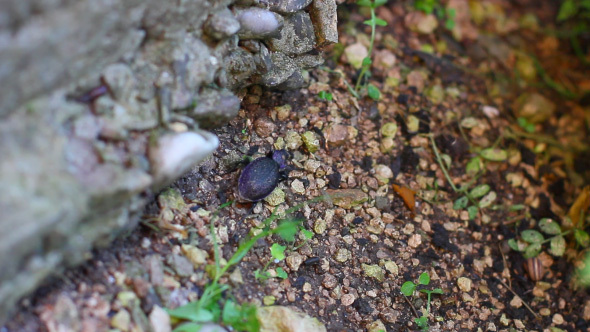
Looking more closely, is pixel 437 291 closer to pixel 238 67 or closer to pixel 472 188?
pixel 472 188

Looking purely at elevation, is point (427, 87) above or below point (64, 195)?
below

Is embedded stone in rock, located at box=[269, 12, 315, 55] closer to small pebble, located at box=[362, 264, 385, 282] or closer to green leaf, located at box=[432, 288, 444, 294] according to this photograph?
small pebble, located at box=[362, 264, 385, 282]

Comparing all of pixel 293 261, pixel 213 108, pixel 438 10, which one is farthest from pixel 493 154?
pixel 213 108

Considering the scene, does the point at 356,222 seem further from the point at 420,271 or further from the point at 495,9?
the point at 495,9

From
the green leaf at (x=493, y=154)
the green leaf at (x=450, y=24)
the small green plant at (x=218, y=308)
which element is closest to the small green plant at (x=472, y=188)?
the green leaf at (x=493, y=154)

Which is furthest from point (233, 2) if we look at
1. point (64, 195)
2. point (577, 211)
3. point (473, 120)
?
point (577, 211)
